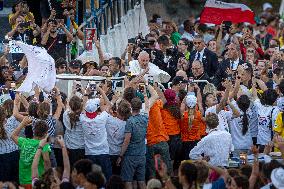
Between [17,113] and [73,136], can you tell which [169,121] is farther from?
[17,113]

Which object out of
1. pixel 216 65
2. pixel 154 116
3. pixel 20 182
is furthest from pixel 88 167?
pixel 216 65

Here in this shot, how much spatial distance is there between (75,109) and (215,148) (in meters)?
2.18

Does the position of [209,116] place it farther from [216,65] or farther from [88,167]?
[216,65]

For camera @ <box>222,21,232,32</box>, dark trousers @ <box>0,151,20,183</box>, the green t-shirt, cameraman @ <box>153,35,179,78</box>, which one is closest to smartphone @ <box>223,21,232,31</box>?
camera @ <box>222,21,232,32</box>

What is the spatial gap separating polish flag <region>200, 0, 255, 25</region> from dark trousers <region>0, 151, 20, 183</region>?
1237cm

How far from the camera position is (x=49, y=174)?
19.1 meters

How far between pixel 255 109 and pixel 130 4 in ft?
45.4

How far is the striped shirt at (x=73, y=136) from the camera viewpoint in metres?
22.0

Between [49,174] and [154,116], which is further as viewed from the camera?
[154,116]

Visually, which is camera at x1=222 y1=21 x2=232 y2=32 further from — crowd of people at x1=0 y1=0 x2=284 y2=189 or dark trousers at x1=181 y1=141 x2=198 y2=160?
dark trousers at x1=181 y1=141 x2=198 y2=160

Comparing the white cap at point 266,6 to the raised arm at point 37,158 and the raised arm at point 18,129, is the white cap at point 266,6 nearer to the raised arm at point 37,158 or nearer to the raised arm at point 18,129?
the raised arm at point 18,129

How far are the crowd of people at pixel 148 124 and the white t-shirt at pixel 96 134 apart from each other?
0.02m

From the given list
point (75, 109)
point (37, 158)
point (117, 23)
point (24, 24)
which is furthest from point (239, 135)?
point (117, 23)

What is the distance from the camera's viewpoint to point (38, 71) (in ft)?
77.4
